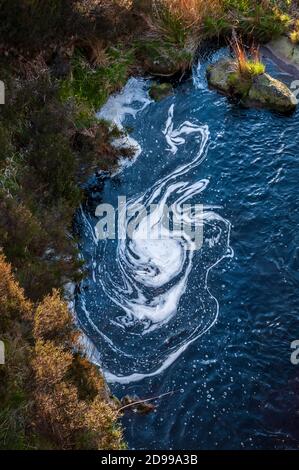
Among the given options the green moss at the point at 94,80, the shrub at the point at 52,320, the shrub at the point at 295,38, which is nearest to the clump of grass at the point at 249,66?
the shrub at the point at 295,38

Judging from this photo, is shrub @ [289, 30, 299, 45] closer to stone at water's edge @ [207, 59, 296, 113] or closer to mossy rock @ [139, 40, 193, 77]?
stone at water's edge @ [207, 59, 296, 113]

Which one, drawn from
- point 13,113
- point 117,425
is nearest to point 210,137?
point 13,113

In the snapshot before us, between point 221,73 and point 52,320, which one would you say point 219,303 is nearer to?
point 52,320

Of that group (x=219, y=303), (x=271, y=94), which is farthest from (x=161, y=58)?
(x=219, y=303)

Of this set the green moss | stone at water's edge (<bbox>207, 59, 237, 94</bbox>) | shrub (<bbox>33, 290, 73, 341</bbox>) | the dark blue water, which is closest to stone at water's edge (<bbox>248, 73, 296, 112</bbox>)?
the dark blue water

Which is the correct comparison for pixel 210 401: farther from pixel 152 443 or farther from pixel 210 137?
pixel 210 137

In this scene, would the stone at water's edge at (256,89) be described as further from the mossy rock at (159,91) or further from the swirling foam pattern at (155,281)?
the swirling foam pattern at (155,281)
